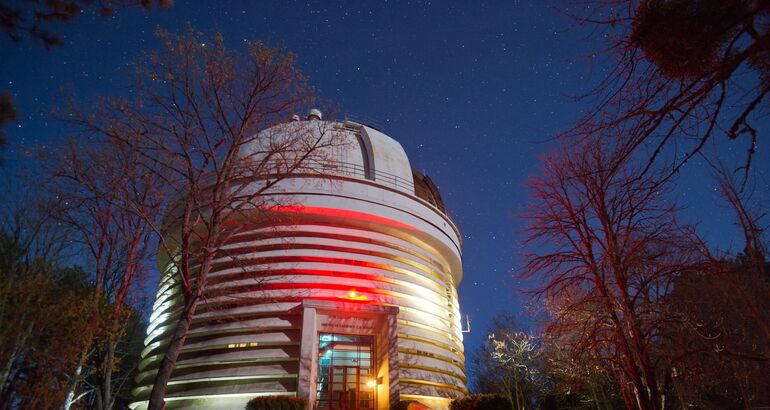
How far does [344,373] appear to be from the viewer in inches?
793

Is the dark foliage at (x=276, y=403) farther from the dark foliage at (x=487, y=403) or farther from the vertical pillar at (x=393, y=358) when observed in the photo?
the dark foliage at (x=487, y=403)

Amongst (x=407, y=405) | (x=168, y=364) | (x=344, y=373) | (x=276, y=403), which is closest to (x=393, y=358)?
(x=344, y=373)

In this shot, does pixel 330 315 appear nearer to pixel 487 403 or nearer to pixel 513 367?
pixel 487 403

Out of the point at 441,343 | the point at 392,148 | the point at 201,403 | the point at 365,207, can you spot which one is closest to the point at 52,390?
the point at 201,403

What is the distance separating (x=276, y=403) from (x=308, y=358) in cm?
345

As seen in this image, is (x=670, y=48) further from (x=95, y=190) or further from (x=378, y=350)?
(x=378, y=350)

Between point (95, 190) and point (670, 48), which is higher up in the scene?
point (95, 190)

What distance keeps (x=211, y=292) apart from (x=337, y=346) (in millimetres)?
6823

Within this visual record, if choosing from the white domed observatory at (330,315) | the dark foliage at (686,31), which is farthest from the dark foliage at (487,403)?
the dark foliage at (686,31)

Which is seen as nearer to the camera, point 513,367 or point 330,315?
point 330,315

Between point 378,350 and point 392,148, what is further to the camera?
point 392,148

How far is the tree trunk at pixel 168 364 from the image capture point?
1012 cm

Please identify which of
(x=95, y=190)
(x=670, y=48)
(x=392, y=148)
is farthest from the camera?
(x=392, y=148)

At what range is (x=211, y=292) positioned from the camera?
2128cm
